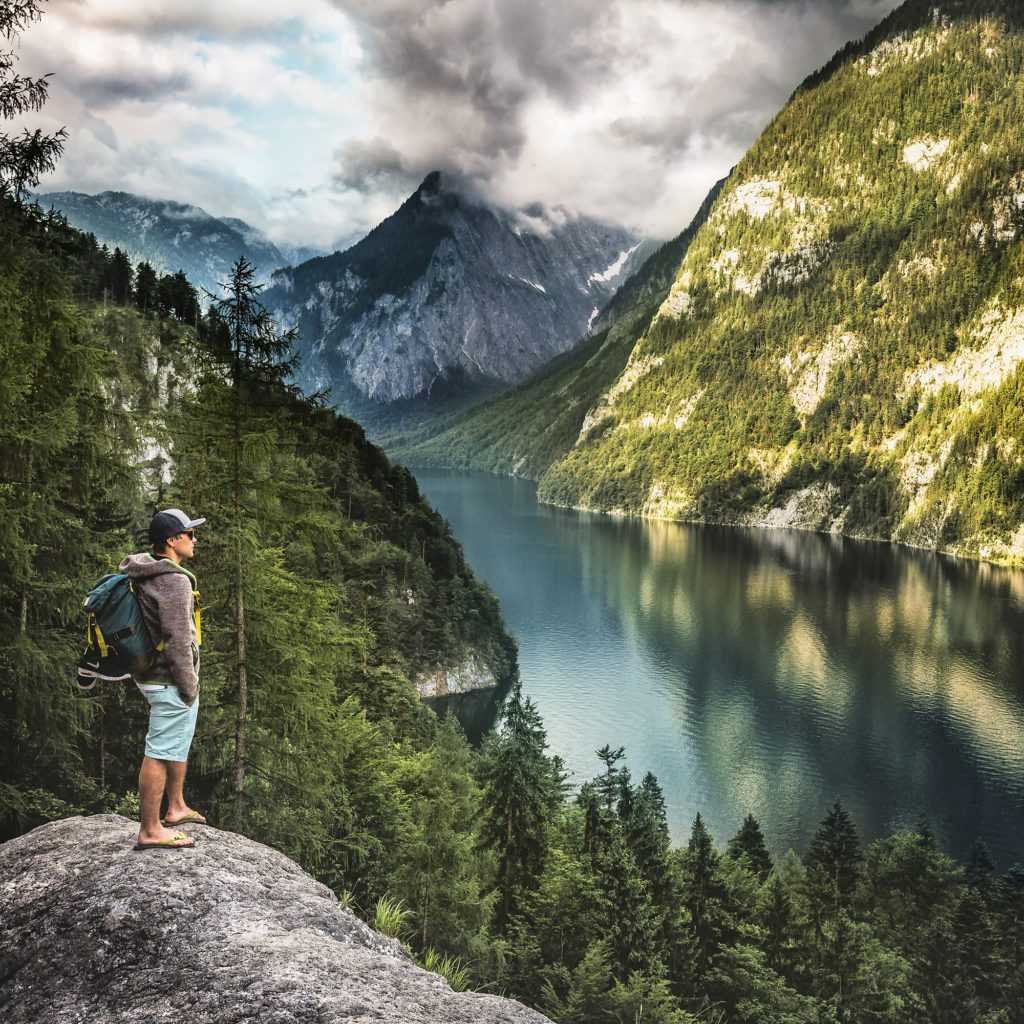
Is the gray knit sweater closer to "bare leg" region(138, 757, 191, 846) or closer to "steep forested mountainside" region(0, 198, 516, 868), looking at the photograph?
"bare leg" region(138, 757, 191, 846)

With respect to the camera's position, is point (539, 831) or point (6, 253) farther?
point (539, 831)

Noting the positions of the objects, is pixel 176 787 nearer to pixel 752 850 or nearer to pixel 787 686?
pixel 752 850

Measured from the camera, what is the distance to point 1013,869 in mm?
45688

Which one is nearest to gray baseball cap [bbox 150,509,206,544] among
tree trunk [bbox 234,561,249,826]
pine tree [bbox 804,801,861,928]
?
tree trunk [bbox 234,561,249,826]

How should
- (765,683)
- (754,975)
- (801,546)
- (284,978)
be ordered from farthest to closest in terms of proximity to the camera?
(801,546), (765,683), (754,975), (284,978)

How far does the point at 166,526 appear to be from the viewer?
7281 millimetres

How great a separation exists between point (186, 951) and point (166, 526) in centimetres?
369

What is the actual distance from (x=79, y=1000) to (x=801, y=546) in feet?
633

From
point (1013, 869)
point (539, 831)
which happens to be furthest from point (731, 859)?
point (1013, 869)

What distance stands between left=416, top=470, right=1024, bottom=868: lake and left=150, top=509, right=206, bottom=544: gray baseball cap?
2059 inches

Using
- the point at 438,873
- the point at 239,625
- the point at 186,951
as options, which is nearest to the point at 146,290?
the point at 438,873

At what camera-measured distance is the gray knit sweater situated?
707cm

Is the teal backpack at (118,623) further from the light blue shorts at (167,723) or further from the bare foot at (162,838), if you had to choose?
the bare foot at (162,838)

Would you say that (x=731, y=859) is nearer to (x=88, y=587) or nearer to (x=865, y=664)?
(x=88, y=587)
